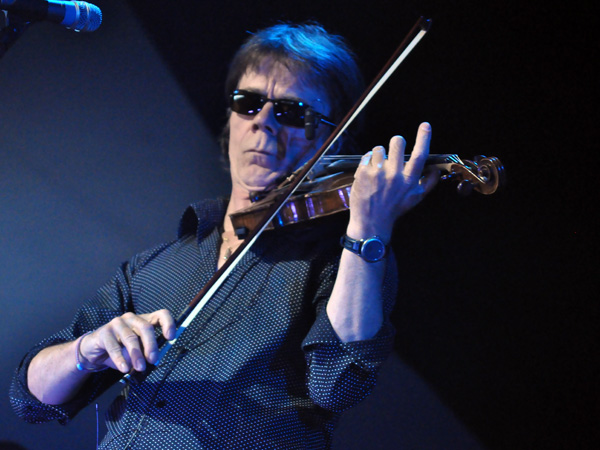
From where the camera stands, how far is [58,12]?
1.09 meters

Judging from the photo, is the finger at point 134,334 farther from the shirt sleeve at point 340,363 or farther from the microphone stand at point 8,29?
the microphone stand at point 8,29

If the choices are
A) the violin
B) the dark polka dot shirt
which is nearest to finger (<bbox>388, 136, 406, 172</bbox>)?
the violin

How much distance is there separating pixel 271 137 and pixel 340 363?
751mm

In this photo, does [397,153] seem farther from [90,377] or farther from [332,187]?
[90,377]

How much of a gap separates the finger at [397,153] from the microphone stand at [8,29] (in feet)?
2.60

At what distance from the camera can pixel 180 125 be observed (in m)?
2.15

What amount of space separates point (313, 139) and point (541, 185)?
2.32 feet

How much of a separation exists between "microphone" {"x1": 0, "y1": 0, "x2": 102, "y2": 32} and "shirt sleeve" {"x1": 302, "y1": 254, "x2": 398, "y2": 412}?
2.75ft

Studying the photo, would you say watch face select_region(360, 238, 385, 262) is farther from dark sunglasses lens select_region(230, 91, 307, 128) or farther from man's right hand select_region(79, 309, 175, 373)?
dark sunglasses lens select_region(230, 91, 307, 128)

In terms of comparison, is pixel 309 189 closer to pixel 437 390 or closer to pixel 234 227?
pixel 234 227

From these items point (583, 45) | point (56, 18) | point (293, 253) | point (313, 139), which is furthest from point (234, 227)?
point (583, 45)

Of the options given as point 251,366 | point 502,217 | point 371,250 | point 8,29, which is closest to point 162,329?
point 251,366

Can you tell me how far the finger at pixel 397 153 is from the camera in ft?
3.50

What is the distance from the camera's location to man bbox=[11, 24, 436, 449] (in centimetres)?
112
